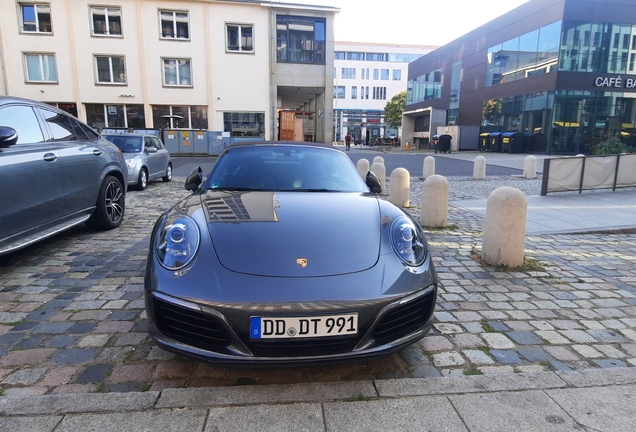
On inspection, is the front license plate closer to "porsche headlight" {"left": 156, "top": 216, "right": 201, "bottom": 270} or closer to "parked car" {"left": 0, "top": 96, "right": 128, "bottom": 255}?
"porsche headlight" {"left": 156, "top": 216, "right": 201, "bottom": 270}

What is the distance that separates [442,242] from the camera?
18.0 feet

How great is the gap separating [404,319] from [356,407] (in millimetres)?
557

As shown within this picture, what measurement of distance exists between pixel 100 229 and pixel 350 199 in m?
4.37

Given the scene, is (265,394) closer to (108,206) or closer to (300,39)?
(108,206)

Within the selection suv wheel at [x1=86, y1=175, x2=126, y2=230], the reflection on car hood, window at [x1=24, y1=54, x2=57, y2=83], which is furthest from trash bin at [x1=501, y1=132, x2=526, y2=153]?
window at [x1=24, y1=54, x2=57, y2=83]

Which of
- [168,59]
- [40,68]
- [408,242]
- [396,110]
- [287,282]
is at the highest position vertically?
[168,59]

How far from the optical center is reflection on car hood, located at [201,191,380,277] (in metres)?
2.25

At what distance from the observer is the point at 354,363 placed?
227cm

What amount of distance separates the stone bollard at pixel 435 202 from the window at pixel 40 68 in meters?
27.8

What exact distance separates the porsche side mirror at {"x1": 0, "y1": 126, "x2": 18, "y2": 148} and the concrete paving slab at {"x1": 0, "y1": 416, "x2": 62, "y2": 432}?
2616 mm

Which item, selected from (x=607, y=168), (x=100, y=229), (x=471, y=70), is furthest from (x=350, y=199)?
(x=471, y=70)

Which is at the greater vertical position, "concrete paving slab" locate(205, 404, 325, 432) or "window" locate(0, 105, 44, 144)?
"window" locate(0, 105, 44, 144)

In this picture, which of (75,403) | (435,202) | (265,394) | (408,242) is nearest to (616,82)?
(435,202)

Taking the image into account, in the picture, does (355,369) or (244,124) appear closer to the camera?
(355,369)
